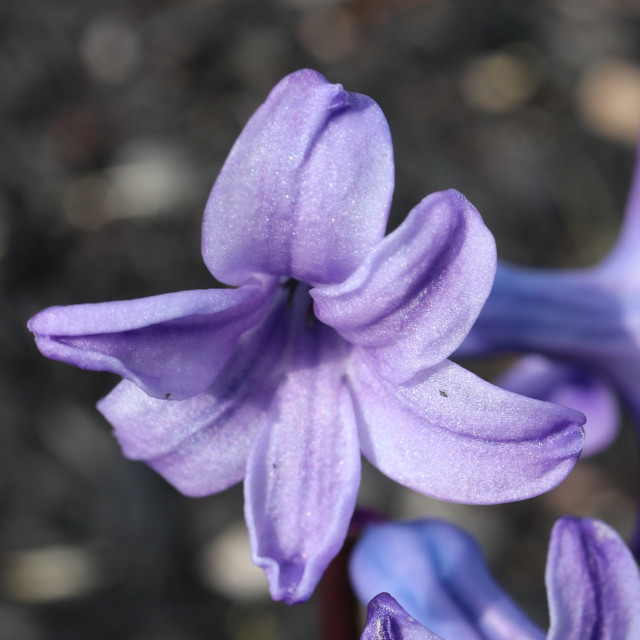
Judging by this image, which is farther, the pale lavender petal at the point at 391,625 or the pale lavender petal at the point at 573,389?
the pale lavender petal at the point at 573,389

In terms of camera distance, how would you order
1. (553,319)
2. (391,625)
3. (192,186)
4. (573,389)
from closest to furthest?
(391,625)
(553,319)
(573,389)
(192,186)

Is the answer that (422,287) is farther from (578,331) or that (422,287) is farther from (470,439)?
(578,331)

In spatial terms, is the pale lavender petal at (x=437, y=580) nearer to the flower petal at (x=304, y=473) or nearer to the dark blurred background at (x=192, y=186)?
the flower petal at (x=304, y=473)

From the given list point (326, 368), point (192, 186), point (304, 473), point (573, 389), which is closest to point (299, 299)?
point (326, 368)

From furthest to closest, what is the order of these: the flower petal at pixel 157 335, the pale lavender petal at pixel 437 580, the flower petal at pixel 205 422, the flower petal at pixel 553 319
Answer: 1. the flower petal at pixel 553 319
2. the pale lavender petal at pixel 437 580
3. the flower petal at pixel 205 422
4. the flower petal at pixel 157 335

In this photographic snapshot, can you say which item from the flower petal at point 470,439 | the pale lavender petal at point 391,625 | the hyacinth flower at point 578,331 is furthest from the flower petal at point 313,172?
the hyacinth flower at point 578,331

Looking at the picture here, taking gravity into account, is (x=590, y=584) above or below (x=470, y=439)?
below

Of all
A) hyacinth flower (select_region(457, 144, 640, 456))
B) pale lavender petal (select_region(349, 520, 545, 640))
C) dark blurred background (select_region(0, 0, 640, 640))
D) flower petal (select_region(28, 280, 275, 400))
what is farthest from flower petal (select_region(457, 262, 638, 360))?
dark blurred background (select_region(0, 0, 640, 640))

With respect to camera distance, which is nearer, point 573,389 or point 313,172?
point 313,172

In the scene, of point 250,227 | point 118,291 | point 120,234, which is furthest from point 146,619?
point 250,227
